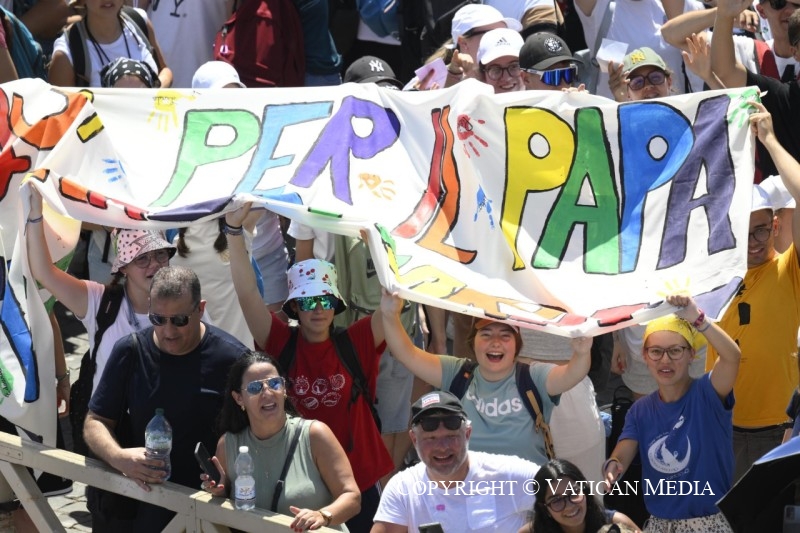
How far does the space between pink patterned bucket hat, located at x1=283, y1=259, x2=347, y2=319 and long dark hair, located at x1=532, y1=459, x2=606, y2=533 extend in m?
1.75

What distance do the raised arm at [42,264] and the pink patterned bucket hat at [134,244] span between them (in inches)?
9.2

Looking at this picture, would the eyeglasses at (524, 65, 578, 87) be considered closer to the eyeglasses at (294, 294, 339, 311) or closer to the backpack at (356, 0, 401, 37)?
the eyeglasses at (294, 294, 339, 311)

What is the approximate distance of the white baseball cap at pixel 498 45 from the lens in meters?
7.99

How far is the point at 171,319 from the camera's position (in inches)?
245

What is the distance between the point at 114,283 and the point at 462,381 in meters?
1.84

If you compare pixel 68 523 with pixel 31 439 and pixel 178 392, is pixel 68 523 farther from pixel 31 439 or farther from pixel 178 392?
pixel 178 392

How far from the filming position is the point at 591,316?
6238mm

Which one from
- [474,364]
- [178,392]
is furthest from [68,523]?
[474,364]

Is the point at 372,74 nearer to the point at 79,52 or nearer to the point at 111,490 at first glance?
the point at 79,52

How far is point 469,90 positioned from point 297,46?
2.77 metres

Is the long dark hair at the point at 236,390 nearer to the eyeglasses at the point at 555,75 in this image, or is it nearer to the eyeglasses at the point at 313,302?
the eyeglasses at the point at 313,302

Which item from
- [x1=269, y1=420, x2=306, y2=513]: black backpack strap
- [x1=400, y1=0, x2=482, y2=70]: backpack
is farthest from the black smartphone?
[x1=400, y1=0, x2=482, y2=70]: backpack

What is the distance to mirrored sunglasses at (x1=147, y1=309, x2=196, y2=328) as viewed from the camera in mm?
6219

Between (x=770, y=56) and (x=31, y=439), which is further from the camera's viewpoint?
(x=770, y=56)
